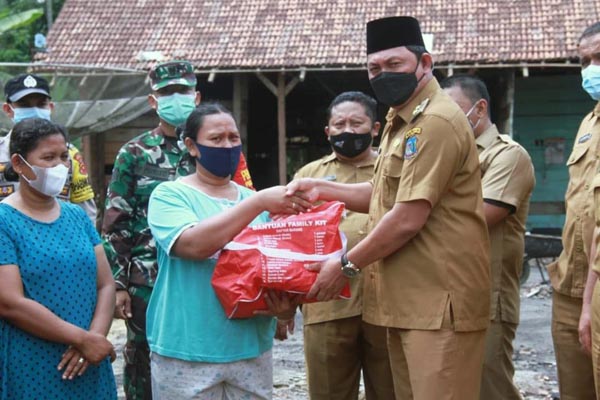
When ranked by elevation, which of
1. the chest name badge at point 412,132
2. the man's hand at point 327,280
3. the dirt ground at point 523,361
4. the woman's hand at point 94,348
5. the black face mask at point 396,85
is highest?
the black face mask at point 396,85

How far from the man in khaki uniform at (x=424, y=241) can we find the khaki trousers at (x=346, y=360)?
810 mm

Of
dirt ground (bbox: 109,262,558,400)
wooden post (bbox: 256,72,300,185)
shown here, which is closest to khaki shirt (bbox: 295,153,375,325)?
dirt ground (bbox: 109,262,558,400)

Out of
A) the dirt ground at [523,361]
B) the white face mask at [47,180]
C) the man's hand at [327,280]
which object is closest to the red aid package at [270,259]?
the man's hand at [327,280]

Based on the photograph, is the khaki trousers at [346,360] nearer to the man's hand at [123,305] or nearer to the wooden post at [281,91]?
the man's hand at [123,305]

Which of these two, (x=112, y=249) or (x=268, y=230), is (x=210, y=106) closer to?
(x=268, y=230)

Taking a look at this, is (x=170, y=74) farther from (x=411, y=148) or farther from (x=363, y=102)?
(x=411, y=148)

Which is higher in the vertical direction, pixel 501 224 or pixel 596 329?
pixel 501 224

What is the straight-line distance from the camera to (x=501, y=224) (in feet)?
13.5

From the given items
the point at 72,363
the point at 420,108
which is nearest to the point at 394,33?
the point at 420,108

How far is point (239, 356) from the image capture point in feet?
9.93

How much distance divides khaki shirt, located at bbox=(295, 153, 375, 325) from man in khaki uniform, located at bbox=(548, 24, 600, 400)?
1.03 meters

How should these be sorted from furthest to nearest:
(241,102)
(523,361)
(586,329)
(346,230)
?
1. (241,102)
2. (523,361)
3. (346,230)
4. (586,329)

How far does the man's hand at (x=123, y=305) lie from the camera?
3918mm

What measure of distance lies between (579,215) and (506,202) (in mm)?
362
